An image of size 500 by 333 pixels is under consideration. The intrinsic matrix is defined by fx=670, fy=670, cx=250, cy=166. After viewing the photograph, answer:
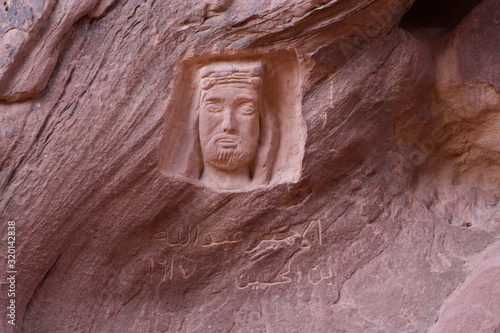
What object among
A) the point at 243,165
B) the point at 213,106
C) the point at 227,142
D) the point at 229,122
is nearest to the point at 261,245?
the point at 243,165

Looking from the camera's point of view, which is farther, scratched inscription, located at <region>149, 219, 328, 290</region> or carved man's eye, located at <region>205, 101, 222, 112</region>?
scratched inscription, located at <region>149, 219, 328, 290</region>

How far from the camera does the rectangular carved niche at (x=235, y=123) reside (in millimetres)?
3689

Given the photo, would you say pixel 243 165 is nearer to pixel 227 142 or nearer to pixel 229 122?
pixel 227 142

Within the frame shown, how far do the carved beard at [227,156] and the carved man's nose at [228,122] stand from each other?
0.08 meters

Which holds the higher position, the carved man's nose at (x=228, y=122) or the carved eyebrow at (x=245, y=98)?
the carved eyebrow at (x=245, y=98)

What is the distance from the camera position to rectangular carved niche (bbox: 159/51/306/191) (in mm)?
3689

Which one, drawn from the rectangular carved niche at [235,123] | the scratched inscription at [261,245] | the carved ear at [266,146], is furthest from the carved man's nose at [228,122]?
the scratched inscription at [261,245]

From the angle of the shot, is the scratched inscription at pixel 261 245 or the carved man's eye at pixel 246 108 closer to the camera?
the carved man's eye at pixel 246 108

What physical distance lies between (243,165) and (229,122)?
0.28 metres

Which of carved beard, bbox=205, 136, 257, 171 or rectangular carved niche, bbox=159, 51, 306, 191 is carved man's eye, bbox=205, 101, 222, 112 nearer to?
rectangular carved niche, bbox=159, 51, 306, 191

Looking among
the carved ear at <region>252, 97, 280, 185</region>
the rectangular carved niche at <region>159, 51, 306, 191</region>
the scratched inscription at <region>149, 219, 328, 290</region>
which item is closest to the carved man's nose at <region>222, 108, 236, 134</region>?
the rectangular carved niche at <region>159, 51, 306, 191</region>

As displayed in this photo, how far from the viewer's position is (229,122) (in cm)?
366

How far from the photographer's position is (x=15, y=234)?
3.67 metres

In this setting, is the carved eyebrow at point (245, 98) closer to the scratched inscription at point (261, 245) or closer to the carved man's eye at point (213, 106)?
the carved man's eye at point (213, 106)
